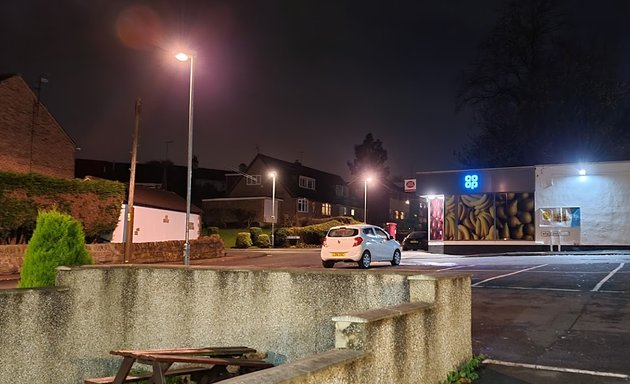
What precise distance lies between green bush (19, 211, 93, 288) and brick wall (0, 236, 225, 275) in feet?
54.3

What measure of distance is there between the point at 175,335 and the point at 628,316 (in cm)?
795

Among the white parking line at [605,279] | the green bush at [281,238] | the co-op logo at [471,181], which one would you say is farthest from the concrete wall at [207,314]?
the green bush at [281,238]

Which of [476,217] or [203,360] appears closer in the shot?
[203,360]

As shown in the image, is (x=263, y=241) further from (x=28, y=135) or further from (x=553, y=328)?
(x=553, y=328)

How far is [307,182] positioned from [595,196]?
141 ft

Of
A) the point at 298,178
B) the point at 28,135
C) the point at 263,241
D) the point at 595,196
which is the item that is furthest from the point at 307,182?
the point at 595,196

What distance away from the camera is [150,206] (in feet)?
126

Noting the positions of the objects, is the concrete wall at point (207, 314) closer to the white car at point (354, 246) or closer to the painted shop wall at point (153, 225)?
the white car at point (354, 246)

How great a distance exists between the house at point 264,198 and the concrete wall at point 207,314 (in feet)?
164

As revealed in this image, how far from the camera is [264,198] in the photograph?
62094mm

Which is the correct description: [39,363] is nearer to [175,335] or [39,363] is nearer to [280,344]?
[175,335]

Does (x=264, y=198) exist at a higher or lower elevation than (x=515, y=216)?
higher

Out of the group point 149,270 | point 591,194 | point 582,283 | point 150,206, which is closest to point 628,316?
point 582,283

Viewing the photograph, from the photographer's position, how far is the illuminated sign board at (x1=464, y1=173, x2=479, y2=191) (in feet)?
102
